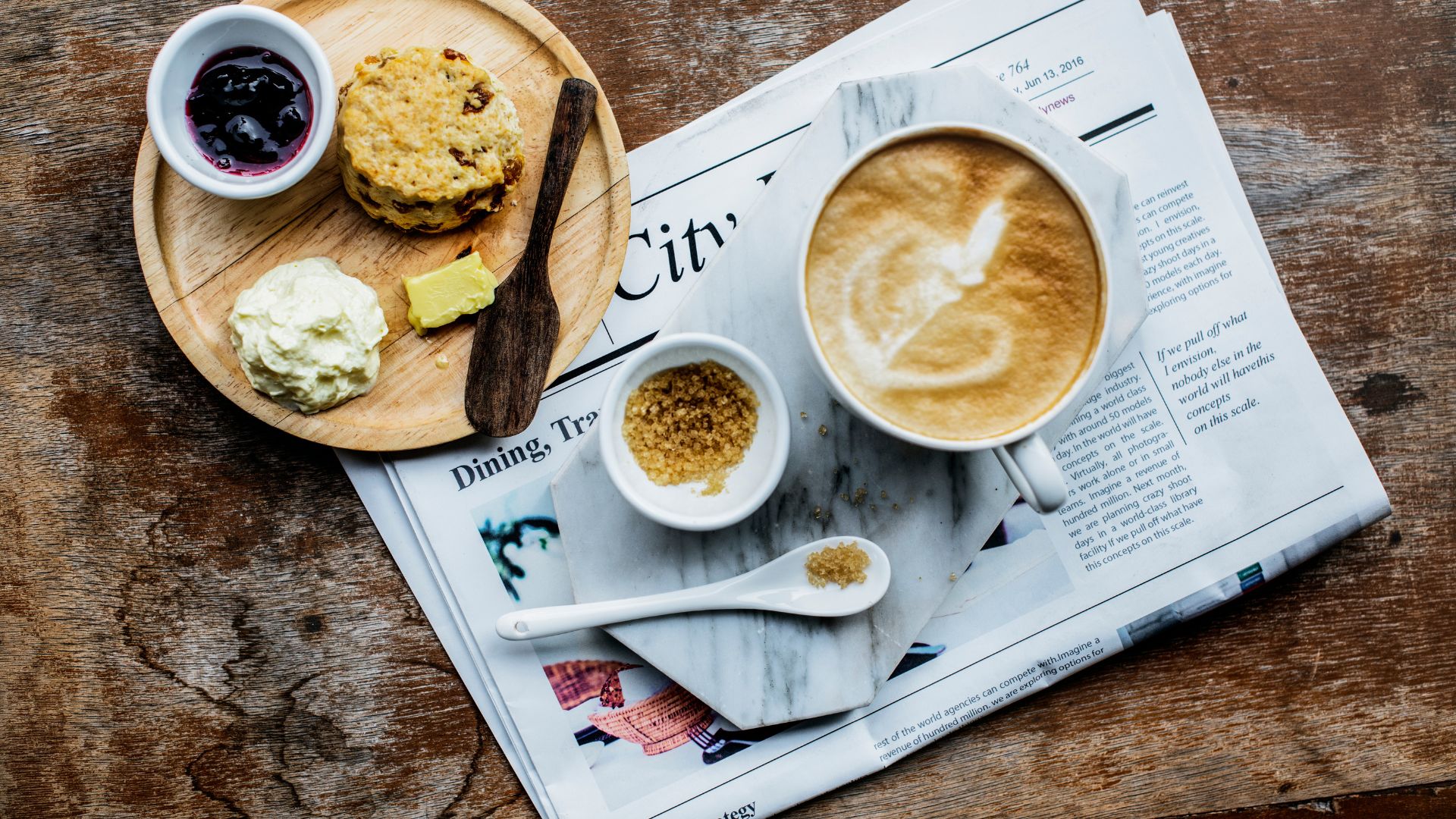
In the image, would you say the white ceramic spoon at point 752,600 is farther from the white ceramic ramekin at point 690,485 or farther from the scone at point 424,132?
the scone at point 424,132

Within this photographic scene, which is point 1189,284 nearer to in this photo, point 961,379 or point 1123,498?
point 1123,498

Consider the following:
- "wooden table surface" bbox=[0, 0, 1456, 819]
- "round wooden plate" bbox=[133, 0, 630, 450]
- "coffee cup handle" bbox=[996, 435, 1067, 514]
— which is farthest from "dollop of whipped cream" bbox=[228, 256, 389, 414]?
"coffee cup handle" bbox=[996, 435, 1067, 514]

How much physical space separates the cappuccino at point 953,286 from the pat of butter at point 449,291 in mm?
412

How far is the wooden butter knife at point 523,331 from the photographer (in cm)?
102

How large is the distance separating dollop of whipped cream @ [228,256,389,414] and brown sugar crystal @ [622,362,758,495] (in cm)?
34

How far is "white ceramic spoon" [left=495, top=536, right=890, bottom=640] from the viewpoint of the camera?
1.03 metres

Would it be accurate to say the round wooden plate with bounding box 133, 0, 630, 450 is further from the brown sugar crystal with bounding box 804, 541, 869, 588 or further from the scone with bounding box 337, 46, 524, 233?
the brown sugar crystal with bounding box 804, 541, 869, 588

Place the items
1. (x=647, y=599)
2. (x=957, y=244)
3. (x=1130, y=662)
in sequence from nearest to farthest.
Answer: (x=957, y=244)
(x=647, y=599)
(x=1130, y=662)

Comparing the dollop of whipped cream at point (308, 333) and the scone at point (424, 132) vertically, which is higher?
the scone at point (424, 132)

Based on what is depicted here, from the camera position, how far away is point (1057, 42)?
1.12 m

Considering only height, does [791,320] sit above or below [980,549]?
above

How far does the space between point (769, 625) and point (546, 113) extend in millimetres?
710

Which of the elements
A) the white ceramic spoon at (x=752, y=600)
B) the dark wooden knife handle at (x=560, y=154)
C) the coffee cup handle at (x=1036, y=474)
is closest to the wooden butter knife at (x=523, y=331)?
the dark wooden knife handle at (x=560, y=154)

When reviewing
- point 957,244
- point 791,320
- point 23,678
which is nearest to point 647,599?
point 791,320
